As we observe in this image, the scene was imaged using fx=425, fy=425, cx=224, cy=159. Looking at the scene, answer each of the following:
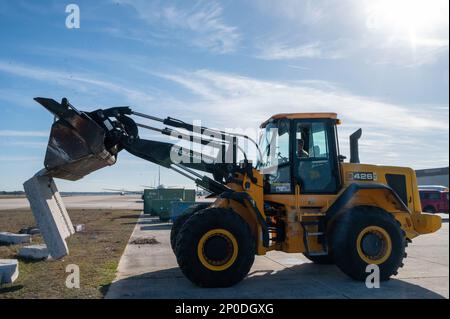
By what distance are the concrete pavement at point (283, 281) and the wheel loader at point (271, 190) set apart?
337 millimetres

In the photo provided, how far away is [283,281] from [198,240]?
6.02 feet

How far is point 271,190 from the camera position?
7.99 meters

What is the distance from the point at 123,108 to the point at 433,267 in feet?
23.7

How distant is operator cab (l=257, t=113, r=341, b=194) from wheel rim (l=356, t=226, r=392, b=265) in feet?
3.20

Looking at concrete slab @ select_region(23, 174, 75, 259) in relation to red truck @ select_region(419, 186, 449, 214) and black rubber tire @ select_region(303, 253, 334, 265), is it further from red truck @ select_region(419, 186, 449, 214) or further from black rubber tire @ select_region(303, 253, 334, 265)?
red truck @ select_region(419, 186, 449, 214)

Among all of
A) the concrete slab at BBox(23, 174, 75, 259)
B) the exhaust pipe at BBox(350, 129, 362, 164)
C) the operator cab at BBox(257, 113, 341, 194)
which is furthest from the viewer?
the exhaust pipe at BBox(350, 129, 362, 164)

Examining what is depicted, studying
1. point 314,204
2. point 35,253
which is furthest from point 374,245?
point 35,253

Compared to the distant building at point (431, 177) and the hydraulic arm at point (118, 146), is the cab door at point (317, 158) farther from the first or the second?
the distant building at point (431, 177)

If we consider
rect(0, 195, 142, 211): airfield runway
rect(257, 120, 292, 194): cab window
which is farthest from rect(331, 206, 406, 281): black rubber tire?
rect(0, 195, 142, 211): airfield runway

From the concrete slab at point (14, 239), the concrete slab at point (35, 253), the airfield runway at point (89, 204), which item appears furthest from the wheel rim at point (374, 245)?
the airfield runway at point (89, 204)

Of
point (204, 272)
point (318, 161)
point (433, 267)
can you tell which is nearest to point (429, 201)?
point (433, 267)

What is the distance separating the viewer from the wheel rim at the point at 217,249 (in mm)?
6961

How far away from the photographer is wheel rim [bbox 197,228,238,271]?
6961 millimetres
